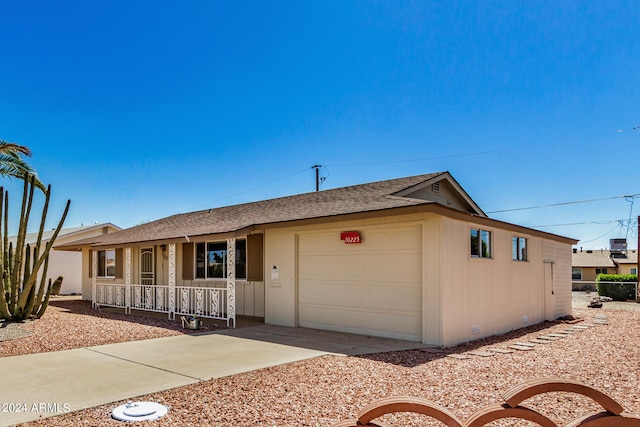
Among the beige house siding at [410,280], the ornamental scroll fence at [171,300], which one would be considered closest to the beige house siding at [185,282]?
the ornamental scroll fence at [171,300]

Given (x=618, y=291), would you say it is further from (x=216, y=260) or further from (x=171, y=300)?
(x=171, y=300)

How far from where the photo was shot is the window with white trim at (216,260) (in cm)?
1377

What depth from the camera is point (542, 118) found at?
18.9 m

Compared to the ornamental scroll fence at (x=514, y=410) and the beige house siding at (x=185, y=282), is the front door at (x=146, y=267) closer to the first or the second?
the beige house siding at (x=185, y=282)

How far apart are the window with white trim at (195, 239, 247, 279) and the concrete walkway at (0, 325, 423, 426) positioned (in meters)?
3.28

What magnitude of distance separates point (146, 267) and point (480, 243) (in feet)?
41.6

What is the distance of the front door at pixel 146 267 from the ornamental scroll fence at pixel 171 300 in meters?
0.68

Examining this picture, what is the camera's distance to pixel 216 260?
1455 cm

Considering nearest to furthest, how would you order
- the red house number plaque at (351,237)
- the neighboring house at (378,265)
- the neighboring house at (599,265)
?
the neighboring house at (378,265), the red house number plaque at (351,237), the neighboring house at (599,265)

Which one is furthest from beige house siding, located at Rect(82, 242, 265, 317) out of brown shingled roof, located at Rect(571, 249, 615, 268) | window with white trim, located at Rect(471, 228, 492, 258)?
brown shingled roof, located at Rect(571, 249, 615, 268)

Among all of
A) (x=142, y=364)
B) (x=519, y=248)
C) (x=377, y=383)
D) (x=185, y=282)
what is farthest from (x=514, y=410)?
(x=185, y=282)

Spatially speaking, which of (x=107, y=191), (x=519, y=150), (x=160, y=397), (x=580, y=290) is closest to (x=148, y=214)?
(x=107, y=191)

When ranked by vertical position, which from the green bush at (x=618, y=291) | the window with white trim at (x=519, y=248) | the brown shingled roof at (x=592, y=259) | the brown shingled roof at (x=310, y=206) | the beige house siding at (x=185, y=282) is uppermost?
the brown shingled roof at (x=310, y=206)

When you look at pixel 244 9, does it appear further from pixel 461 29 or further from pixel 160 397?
pixel 160 397
